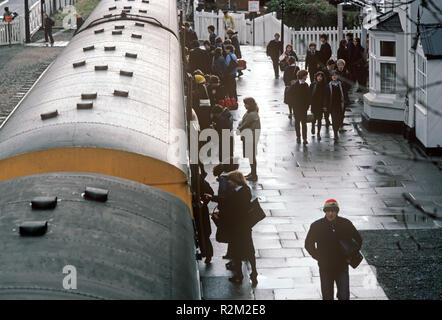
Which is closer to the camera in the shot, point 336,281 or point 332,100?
point 336,281

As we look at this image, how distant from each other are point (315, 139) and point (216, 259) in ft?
26.7

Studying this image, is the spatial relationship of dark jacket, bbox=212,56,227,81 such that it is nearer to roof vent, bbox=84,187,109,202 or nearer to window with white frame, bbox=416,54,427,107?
window with white frame, bbox=416,54,427,107

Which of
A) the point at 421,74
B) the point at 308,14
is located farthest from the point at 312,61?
the point at 308,14

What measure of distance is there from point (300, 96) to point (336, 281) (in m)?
9.25

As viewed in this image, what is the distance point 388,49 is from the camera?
2022 centimetres

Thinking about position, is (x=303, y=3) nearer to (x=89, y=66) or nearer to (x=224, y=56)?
(x=224, y=56)

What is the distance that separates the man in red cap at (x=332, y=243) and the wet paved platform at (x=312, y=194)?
69cm

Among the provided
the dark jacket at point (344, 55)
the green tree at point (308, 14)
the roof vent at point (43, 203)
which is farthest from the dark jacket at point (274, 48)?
the roof vent at point (43, 203)

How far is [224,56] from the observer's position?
74.4 feet

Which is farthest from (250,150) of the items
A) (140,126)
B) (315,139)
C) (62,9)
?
(62,9)

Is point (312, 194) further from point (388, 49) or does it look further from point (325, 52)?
point (325, 52)

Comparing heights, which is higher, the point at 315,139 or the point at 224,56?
the point at 224,56

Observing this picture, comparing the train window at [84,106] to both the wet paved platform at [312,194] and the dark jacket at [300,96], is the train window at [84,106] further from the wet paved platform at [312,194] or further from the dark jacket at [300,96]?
the dark jacket at [300,96]
